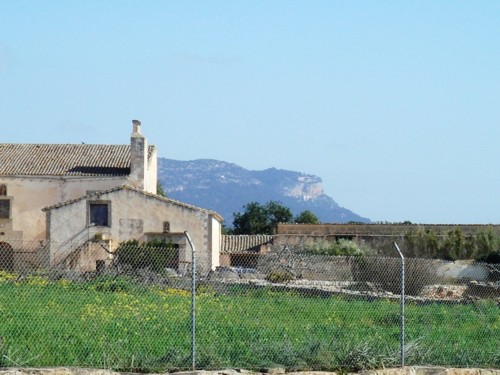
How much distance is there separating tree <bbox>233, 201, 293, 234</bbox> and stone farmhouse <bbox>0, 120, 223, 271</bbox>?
43121 millimetres

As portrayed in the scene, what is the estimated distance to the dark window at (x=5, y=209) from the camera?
62531 millimetres

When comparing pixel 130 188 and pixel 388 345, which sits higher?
pixel 130 188

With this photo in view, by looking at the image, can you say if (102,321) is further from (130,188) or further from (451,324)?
(130,188)

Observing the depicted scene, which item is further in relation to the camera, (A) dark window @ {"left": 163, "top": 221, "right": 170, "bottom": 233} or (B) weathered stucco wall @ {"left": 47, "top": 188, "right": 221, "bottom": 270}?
(B) weathered stucco wall @ {"left": 47, "top": 188, "right": 221, "bottom": 270}

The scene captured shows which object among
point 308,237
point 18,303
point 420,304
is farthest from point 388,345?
point 308,237

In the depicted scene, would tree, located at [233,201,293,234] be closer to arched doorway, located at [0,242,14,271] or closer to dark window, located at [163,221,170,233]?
dark window, located at [163,221,170,233]

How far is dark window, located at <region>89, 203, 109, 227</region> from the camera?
183 feet

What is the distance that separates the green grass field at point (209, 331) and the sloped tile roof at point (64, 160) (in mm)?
41720

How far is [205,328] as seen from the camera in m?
17.7

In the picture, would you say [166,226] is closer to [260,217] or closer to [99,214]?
[99,214]

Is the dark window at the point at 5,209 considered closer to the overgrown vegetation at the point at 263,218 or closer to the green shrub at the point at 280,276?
the green shrub at the point at 280,276

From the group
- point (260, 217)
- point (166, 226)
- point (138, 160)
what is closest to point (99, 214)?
point (166, 226)

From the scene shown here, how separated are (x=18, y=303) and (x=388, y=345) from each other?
5.95m

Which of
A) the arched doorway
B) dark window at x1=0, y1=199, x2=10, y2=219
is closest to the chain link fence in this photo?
the arched doorway
